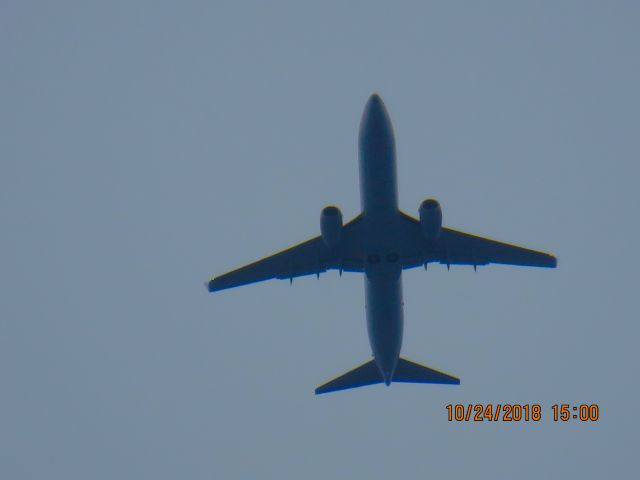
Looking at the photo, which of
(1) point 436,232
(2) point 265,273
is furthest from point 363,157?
(2) point 265,273

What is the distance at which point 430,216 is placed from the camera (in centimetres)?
3584

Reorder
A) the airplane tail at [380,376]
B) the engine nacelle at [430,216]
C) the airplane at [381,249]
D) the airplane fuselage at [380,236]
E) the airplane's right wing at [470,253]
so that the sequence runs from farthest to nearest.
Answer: the airplane tail at [380,376] → the airplane's right wing at [470,253] → the engine nacelle at [430,216] → the airplane at [381,249] → the airplane fuselage at [380,236]

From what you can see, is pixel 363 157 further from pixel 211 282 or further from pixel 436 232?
pixel 211 282

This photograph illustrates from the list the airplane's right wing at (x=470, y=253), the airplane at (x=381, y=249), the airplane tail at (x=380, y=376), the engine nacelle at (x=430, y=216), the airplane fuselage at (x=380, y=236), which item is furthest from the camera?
the airplane tail at (x=380, y=376)

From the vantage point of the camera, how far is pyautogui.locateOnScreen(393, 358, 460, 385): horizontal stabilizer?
43844mm

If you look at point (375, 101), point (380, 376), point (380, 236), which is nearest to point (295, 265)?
point (380, 236)

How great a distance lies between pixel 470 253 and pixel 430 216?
195 inches

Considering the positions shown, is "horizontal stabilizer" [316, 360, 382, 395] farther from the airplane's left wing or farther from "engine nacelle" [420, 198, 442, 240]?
"engine nacelle" [420, 198, 442, 240]

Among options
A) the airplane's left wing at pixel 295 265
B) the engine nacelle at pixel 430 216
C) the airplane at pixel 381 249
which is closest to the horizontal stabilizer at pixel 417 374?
the airplane at pixel 381 249

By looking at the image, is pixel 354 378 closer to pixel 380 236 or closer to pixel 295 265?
pixel 295 265

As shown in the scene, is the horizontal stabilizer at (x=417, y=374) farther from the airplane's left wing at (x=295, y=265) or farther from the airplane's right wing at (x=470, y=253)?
the airplane's left wing at (x=295, y=265)

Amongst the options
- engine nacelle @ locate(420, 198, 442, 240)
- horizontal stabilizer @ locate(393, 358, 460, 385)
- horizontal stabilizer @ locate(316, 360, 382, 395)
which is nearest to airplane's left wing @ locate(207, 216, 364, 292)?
engine nacelle @ locate(420, 198, 442, 240)

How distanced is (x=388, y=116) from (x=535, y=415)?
18469mm

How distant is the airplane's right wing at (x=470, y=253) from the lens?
129 ft
